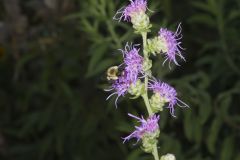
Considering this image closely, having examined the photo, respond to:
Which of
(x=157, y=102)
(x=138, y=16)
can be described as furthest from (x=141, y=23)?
(x=157, y=102)

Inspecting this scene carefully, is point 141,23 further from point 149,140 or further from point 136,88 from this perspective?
point 149,140

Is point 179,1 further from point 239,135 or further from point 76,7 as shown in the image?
point 239,135

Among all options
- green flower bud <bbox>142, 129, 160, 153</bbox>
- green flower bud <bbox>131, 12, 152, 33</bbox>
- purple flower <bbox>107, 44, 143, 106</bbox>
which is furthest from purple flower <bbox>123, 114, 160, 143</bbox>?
green flower bud <bbox>131, 12, 152, 33</bbox>

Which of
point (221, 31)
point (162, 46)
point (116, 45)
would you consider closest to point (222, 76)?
point (221, 31)

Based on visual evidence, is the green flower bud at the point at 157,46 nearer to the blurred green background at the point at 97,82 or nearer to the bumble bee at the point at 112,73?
the bumble bee at the point at 112,73

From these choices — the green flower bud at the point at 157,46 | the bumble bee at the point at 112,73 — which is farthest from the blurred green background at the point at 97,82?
the green flower bud at the point at 157,46

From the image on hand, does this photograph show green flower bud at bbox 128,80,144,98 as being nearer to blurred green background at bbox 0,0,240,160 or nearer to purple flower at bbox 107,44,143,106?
purple flower at bbox 107,44,143,106
